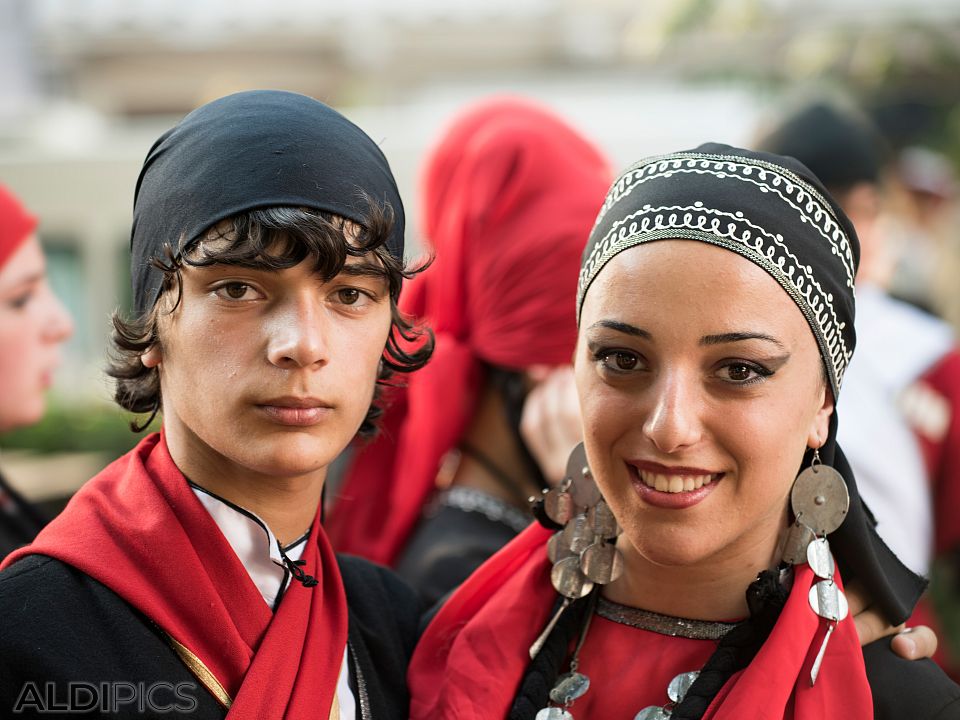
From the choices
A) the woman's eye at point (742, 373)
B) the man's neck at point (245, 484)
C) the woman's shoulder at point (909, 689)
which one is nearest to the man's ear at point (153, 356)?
the man's neck at point (245, 484)

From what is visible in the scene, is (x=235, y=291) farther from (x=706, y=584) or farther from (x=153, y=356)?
(x=706, y=584)

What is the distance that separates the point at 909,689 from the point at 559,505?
26.9 inches

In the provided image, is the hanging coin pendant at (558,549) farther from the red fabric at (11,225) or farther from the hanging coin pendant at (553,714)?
the red fabric at (11,225)

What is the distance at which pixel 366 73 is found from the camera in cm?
1394

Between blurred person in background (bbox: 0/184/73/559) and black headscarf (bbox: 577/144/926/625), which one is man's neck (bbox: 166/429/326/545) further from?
blurred person in background (bbox: 0/184/73/559)

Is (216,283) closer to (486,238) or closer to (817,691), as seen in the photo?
(817,691)

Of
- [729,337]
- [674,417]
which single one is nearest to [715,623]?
[674,417]

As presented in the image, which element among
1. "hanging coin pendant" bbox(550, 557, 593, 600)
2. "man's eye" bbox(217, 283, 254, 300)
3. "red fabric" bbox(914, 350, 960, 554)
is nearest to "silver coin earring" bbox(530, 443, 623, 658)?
"hanging coin pendant" bbox(550, 557, 593, 600)

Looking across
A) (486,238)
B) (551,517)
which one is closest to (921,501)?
(486,238)

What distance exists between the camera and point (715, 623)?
2076 mm

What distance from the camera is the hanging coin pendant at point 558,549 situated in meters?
2.22

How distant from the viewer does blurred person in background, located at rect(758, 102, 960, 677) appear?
3445 millimetres

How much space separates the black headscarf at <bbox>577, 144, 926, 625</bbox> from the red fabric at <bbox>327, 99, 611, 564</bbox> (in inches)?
42.7

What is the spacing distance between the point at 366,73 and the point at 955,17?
669 centimetres
